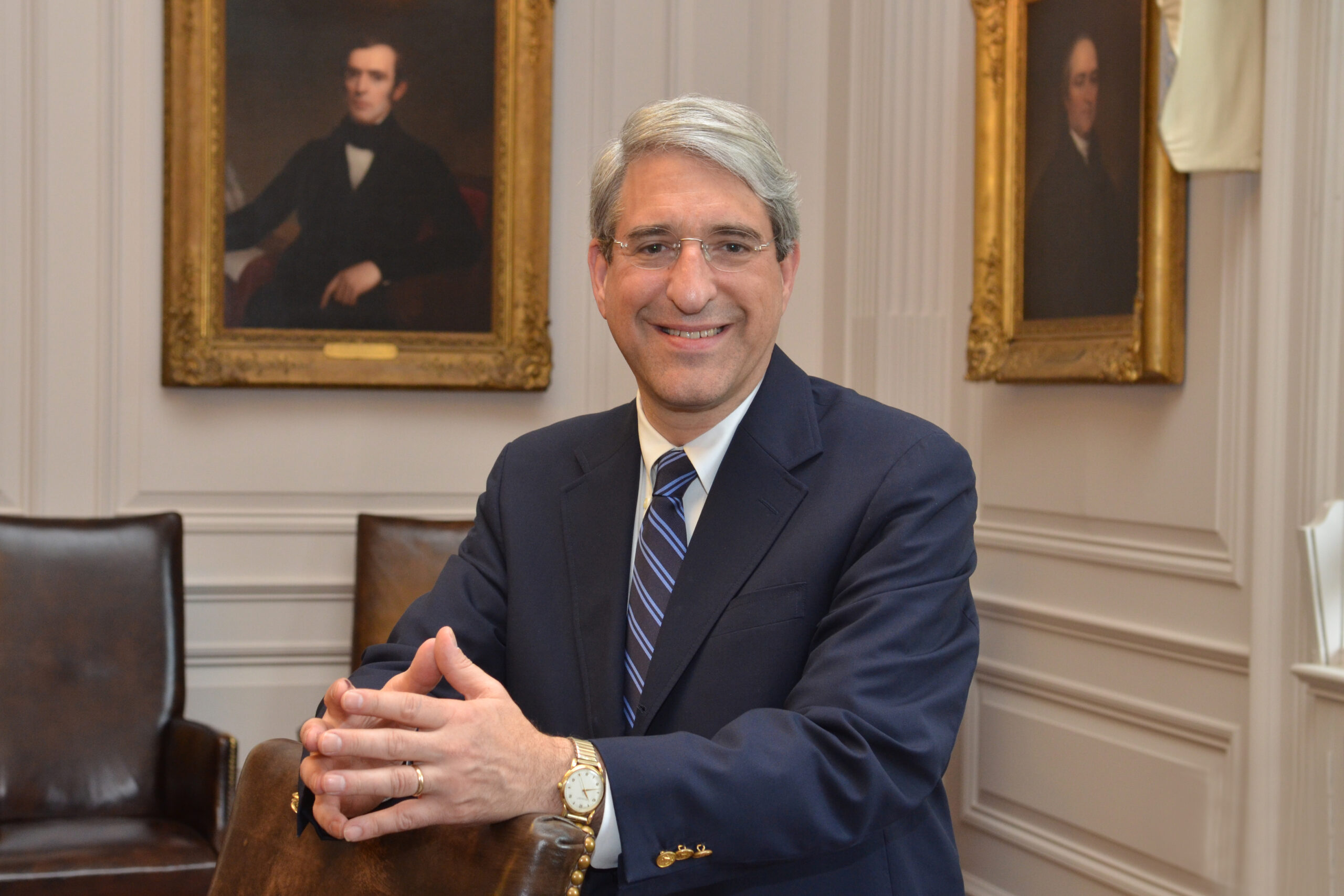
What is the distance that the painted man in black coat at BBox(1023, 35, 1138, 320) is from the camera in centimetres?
301

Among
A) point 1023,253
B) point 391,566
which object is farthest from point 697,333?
point 391,566

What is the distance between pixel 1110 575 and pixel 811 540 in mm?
1662

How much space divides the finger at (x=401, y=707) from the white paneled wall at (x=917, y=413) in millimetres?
1763

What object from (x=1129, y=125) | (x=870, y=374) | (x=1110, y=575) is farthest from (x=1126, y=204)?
(x=870, y=374)

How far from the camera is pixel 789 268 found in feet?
6.71

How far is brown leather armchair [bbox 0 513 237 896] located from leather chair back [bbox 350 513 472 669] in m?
0.52

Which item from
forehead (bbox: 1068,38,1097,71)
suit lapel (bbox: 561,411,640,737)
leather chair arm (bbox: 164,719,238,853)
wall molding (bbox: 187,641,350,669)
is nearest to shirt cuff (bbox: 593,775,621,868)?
suit lapel (bbox: 561,411,640,737)

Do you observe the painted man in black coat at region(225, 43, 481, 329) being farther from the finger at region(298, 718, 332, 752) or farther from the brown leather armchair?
the finger at region(298, 718, 332, 752)

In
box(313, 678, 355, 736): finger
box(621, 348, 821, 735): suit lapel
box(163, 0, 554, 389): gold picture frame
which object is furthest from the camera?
box(163, 0, 554, 389): gold picture frame

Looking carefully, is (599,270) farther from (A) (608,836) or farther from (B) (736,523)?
(A) (608,836)

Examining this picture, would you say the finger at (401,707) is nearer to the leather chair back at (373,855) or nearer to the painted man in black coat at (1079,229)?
the leather chair back at (373,855)

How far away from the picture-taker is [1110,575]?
3.11m

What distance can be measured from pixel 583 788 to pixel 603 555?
607 mm

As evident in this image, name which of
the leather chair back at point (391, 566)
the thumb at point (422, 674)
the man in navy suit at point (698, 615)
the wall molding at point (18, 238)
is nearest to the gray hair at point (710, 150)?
the man in navy suit at point (698, 615)
